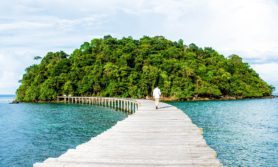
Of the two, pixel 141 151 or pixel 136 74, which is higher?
pixel 136 74

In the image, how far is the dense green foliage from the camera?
2680 inches

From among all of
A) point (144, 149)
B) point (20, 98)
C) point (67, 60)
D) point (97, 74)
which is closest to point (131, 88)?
point (97, 74)

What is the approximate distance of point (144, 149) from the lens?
862 cm

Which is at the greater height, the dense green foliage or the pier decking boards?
the dense green foliage

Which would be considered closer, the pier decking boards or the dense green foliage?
the pier decking boards

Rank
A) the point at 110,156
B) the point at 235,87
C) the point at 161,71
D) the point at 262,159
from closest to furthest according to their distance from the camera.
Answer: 1. the point at 110,156
2. the point at 262,159
3. the point at 161,71
4. the point at 235,87

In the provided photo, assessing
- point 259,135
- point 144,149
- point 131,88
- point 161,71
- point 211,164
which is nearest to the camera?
point 211,164

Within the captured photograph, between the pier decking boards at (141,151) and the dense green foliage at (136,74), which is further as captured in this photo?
the dense green foliage at (136,74)

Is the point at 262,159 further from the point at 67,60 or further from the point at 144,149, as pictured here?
the point at 67,60

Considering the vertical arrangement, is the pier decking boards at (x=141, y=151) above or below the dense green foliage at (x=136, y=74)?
below

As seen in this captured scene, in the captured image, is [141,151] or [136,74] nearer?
[141,151]

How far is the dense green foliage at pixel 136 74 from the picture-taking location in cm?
6806

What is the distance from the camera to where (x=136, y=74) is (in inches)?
2707

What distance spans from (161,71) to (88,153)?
208 feet
